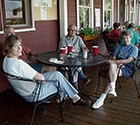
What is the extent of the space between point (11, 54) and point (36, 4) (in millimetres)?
2112

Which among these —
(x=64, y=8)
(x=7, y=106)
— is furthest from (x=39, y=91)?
(x=64, y=8)

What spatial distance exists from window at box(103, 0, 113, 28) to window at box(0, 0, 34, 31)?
379cm

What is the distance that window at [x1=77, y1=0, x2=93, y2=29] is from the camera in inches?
218

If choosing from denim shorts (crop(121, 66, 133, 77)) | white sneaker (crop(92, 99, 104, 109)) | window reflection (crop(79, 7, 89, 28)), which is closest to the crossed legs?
white sneaker (crop(92, 99, 104, 109))

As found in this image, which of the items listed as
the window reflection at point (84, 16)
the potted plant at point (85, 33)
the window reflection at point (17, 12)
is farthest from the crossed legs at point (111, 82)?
the window reflection at point (84, 16)

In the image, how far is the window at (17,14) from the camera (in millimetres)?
3379

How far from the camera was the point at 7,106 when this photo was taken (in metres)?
3.00

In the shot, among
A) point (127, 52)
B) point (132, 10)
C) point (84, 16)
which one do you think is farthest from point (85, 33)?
point (132, 10)

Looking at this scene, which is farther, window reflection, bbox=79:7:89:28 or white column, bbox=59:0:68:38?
window reflection, bbox=79:7:89:28

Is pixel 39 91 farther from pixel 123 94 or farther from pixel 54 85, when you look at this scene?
pixel 123 94

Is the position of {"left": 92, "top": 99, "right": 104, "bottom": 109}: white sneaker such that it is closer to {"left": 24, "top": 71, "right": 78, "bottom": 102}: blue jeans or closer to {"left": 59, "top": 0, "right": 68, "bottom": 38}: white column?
{"left": 24, "top": 71, "right": 78, "bottom": 102}: blue jeans

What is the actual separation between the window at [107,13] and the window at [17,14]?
379cm

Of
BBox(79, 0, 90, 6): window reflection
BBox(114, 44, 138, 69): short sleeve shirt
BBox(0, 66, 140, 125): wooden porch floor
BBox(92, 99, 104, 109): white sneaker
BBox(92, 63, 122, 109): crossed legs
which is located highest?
BBox(79, 0, 90, 6): window reflection

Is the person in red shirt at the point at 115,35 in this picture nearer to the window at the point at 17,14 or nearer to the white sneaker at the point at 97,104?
the window at the point at 17,14
